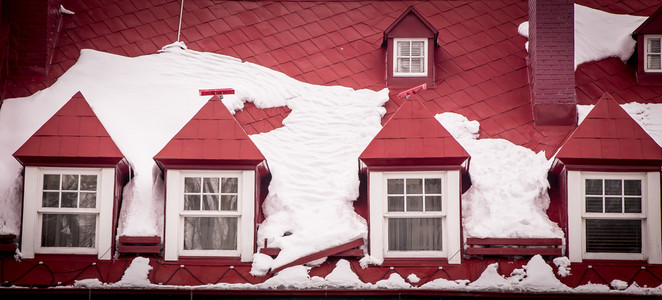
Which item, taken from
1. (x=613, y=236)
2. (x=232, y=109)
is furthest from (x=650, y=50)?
(x=232, y=109)

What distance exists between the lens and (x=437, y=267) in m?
14.2

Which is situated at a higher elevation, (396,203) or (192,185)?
(192,185)


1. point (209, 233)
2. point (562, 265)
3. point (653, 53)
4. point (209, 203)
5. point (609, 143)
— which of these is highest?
point (653, 53)

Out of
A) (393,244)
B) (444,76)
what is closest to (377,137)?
(393,244)

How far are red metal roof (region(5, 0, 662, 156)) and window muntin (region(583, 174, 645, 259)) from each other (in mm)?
1432

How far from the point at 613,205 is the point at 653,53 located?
4.22m

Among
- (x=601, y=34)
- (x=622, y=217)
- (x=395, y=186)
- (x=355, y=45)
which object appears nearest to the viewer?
(x=622, y=217)

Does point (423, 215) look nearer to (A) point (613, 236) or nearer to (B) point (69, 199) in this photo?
(A) point (613, 236)

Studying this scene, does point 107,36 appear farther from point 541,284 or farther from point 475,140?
point 541,284

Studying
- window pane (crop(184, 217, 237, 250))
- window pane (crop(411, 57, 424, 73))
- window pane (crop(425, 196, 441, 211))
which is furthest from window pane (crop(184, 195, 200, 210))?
window pane (crop(411, 57, 424, 73))

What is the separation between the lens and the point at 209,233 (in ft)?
47.8

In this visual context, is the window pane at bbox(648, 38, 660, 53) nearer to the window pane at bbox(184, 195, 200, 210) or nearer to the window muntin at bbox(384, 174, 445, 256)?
the window muntin at bbox(384, 174, 445, 256)

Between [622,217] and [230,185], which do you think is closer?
[622,217]

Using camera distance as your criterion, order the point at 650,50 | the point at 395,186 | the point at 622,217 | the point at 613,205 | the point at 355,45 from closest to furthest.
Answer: the point at 622,217 < the point at 613,205 < the point at 395,186 < the point at 650,50 < the point at 355,45
